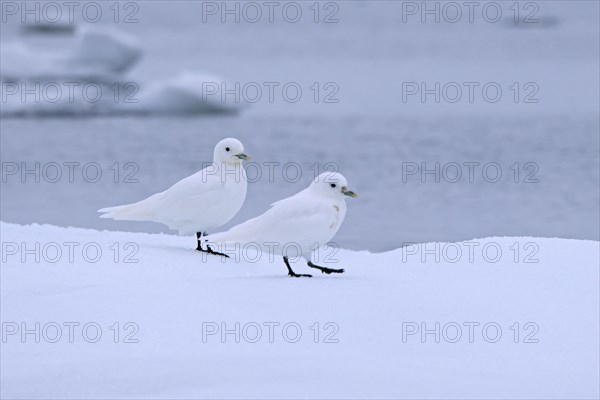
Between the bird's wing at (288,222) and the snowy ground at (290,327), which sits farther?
the bird's wing at (288,222)

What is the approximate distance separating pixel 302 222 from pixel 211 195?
0.98 m

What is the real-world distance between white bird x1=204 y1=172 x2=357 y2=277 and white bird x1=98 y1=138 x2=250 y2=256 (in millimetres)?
625

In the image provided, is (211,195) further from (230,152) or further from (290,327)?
(290,327)

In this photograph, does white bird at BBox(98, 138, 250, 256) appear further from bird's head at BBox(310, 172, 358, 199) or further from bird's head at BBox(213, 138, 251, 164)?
bird's head at BBox(310, 172, 358, 199)

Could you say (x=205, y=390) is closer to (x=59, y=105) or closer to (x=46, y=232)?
(x=46, y=232)

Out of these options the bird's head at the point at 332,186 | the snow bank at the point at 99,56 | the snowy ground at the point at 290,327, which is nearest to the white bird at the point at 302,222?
the bird's head at the point at 332,186

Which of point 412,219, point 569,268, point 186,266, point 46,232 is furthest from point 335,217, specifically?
point 412,219

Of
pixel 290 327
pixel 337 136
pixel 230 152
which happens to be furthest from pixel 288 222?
pixel 337 136

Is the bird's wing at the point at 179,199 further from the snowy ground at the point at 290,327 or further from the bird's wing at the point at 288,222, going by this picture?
the bird's wing at the point at 288,222

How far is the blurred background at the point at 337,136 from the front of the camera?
44.2 ft

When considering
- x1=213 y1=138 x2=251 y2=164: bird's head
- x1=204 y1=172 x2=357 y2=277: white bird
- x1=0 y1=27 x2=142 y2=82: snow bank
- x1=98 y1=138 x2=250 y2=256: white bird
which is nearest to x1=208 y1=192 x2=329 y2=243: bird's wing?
x1=204 y1=172 x2=357 y2=277: white bird

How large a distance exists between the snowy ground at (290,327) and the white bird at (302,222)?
192 millimetres

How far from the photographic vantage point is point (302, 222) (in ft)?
19.7

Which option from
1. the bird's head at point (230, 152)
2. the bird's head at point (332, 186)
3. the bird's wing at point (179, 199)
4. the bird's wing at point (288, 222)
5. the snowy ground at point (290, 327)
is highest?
the bird's head at point (230, 152)
